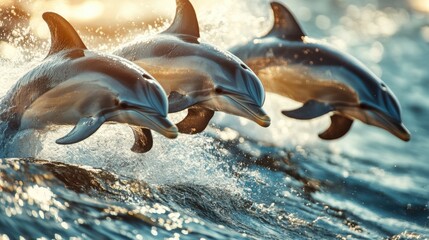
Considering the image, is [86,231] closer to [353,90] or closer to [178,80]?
[178,80]

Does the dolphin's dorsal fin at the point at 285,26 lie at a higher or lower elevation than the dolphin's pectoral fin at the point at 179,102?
higher

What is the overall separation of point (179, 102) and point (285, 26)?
154cm

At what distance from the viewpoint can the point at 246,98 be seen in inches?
412

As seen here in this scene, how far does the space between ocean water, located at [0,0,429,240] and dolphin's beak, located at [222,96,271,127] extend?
3.97 ft

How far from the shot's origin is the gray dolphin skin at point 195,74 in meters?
10.5

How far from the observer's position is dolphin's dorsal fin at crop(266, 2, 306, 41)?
11.2m

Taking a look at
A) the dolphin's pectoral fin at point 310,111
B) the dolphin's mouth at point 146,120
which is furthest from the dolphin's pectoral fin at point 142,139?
the dolphin's pectoral fin at point 310,111

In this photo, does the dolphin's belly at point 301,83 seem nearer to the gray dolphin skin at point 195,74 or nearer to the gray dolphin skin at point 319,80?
the gray dolphin skin at point 319,80

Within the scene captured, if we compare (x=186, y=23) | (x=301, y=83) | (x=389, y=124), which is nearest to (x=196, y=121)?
(x=186, y=23)

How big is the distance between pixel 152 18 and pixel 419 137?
736 cm

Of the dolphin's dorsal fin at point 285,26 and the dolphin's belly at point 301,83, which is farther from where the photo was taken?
the dolphin's dorsal fin at point 285,26

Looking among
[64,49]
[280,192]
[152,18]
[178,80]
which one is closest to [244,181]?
[280,192]

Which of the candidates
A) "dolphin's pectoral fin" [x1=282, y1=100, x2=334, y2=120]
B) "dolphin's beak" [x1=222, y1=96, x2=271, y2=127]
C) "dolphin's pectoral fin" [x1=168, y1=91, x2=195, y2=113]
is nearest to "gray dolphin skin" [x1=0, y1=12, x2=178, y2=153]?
"dolphin's pectoral fin" [x1=168, y1=91, x2=195, y2=113]

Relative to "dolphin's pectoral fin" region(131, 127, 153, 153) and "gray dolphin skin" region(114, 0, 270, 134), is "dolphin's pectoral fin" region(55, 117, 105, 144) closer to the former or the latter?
"dolphin's pectoral fin" region(131, 127, 153, 153)
